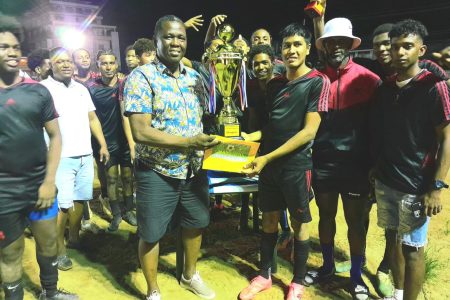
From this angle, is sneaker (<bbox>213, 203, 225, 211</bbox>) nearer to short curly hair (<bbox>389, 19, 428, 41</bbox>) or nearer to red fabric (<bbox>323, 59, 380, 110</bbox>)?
red fabric (<bbox>323, 59, 380, 110</bbox>)

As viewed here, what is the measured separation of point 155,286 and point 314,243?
180 cm

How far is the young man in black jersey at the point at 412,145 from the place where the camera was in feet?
6.22

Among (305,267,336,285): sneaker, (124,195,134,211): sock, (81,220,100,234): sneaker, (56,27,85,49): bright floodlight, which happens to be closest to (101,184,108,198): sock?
(124,195,134,211): sock

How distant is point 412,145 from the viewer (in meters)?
1.99

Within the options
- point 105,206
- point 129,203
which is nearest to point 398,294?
point 129,203

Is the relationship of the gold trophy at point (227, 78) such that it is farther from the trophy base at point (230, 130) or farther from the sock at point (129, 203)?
the sock at point (129, 203)

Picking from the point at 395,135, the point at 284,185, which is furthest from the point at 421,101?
the point at 284,185

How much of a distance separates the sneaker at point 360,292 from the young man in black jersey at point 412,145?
0.43 meters

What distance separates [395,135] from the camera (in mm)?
2053

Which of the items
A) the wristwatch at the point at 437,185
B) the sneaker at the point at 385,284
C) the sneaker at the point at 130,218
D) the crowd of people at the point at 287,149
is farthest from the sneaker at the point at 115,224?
the wristwatch at the point at 437,185

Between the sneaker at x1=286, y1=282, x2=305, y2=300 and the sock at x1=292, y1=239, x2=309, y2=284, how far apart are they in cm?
3

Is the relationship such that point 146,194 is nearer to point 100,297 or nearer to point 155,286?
point 155,286

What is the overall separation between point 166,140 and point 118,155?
2.20 metres

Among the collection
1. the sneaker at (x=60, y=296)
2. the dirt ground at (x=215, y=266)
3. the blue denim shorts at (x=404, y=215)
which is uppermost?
the blue denim shorts at (x=404, y=215)
